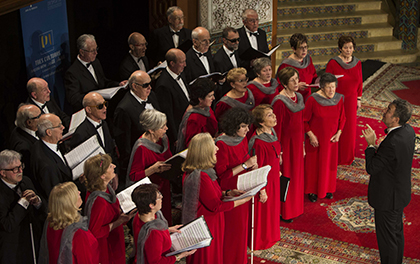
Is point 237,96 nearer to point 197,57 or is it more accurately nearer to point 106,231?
point 197,57

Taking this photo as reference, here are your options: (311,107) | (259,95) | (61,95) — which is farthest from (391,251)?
(61,95)

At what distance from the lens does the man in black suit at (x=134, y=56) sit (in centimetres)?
673

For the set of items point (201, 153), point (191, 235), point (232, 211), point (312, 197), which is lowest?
point (312, 197)

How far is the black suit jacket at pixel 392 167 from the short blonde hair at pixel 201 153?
1541 millimetres

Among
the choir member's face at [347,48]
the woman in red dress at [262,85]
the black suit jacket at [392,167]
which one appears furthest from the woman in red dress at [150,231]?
the choir member's face at [347,48]

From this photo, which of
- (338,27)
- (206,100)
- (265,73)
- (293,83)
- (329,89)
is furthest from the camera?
(338,27)

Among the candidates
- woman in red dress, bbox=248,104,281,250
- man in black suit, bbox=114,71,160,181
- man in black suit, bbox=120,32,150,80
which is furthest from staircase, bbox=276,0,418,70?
woman in red dress, bbox=248,104,281,250

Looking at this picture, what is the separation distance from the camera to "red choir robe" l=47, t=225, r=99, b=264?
12.2 feet

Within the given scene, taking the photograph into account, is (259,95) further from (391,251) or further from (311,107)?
(391,251)

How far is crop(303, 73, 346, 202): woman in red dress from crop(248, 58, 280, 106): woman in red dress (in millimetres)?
458

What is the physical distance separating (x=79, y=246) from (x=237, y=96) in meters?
2.87

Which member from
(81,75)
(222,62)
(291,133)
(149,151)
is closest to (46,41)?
(81,75)

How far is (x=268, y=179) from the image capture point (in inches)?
213

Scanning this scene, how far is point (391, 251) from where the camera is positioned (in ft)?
16.2
